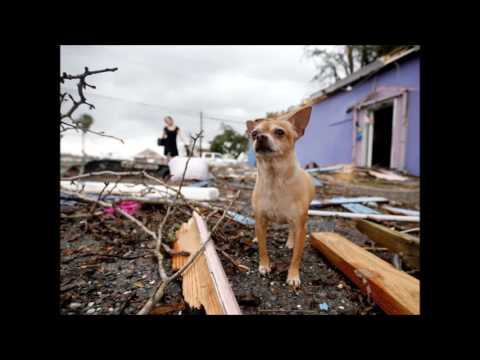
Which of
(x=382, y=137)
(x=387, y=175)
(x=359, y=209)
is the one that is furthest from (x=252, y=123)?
(x=382, y=137)

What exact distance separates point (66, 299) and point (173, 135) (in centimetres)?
621

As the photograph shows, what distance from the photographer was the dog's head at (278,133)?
5.57 ft

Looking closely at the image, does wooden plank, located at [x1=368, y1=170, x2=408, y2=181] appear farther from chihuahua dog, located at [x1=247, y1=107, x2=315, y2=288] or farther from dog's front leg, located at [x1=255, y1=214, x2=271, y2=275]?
dog's front leg, located at [x1=255, y1=214, x2=271, y2=275]

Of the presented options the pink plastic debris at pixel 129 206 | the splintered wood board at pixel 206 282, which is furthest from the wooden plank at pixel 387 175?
the splintered wood board at pixel 206 282

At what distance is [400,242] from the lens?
83.2 inches

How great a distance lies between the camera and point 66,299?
54.8 inches

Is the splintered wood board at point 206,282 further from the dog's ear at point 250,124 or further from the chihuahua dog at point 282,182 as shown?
the dog's ear at point 250,124

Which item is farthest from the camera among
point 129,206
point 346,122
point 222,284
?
point 346,122

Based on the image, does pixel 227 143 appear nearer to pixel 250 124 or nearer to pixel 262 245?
pixel 250 124

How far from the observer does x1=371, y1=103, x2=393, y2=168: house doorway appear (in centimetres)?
1100

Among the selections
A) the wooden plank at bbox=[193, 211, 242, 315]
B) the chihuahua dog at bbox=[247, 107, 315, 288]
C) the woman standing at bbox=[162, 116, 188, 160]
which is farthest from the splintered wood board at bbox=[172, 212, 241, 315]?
the woman standing at bbox=[162, 116, 188, 160]

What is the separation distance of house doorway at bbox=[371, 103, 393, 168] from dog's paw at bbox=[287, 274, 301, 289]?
10807mm

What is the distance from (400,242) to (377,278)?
0.89 meters
